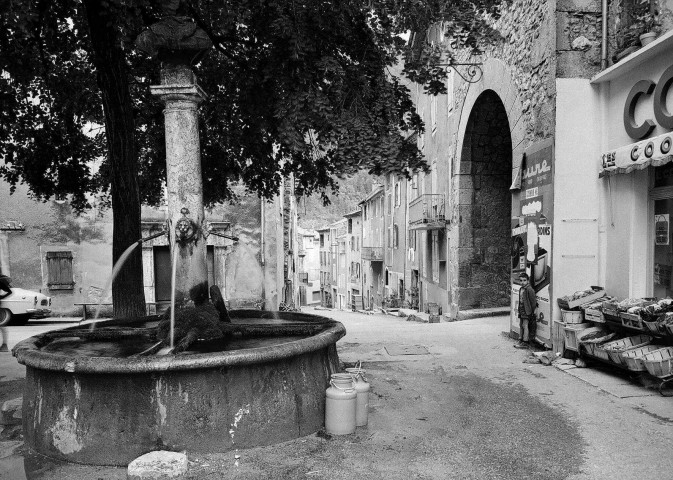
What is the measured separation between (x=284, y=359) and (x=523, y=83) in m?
6.78

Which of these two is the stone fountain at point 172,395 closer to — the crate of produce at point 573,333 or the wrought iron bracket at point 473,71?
the crate of produce at point 573,333

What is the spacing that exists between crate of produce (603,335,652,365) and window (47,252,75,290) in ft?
55.9

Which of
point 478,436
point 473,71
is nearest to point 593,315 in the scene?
point 478,436

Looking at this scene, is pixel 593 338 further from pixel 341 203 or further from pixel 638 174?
pixel 341 203

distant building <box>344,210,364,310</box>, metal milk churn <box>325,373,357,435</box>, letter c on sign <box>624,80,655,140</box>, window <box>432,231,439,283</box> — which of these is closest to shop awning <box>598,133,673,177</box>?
letter c on sign <box>624,80,655,140</box>

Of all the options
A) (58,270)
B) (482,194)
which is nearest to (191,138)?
(482,194)

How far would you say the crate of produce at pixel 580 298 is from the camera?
7336 millimetres

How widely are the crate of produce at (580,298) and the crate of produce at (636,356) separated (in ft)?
4.05

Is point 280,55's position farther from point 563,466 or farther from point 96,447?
point 563,466

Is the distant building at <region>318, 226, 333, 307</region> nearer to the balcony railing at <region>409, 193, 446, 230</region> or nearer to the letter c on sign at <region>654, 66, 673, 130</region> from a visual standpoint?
the balcony railing at <region>409, 193, 446, 230</region>

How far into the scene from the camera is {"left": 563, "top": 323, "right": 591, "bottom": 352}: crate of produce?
7.18 meters

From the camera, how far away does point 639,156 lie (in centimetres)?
650

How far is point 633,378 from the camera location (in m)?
6.23

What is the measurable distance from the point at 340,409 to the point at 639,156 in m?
4.70
